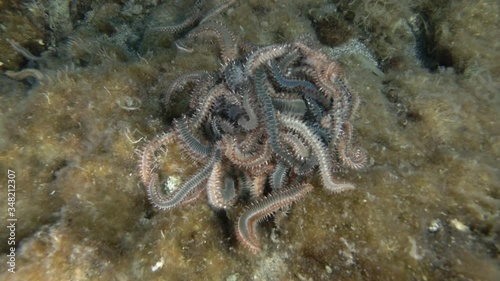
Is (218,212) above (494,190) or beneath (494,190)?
beneath

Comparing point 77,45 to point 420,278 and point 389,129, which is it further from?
point 420,278

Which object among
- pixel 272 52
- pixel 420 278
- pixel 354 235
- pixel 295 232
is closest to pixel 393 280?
pixel 420 278

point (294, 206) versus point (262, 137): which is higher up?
point (262, 137)

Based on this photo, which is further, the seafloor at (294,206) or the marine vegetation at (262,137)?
the marine vegetation at (262,137)

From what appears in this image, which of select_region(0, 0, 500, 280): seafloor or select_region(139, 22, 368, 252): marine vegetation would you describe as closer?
select_region(0, 0, 500, 280): seafloor
